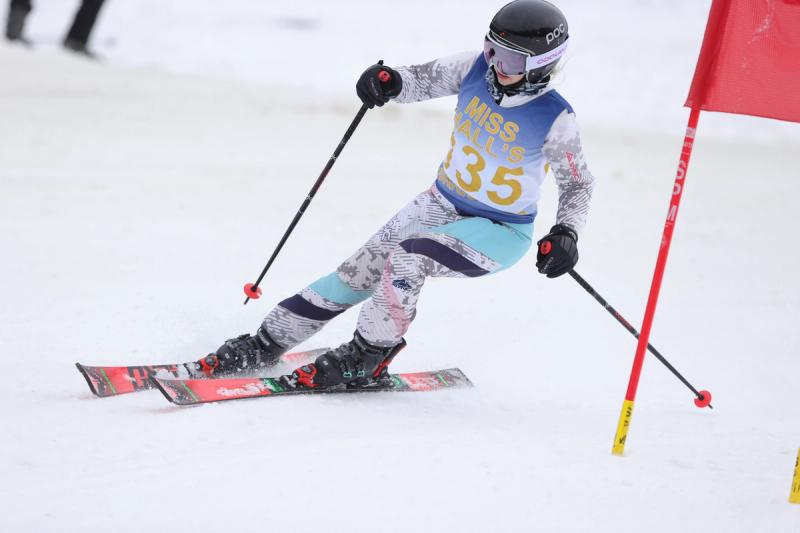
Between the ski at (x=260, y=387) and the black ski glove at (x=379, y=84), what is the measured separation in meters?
1.19

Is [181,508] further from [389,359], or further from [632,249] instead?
[632,249]

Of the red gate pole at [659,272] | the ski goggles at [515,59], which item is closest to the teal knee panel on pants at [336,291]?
the ski goggles at [515,59]

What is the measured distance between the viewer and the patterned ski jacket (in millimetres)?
3500

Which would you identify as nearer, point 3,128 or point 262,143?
point 3,128

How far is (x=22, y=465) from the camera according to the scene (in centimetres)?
277

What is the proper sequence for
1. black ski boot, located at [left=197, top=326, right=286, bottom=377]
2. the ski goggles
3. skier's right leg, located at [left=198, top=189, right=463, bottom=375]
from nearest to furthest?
the ski goggles, black ski boot, located at [left=197, top=326, right=286, bottom=377], skier's right leg, located at [left=198, top=189, right=463, bottom=375]

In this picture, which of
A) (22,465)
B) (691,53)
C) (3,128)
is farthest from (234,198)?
(691,53)

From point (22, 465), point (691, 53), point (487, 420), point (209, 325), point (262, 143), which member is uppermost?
point (22, 465)

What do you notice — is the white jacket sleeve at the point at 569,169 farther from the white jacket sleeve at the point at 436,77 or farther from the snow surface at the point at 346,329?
the snow surface at the point at 346,329

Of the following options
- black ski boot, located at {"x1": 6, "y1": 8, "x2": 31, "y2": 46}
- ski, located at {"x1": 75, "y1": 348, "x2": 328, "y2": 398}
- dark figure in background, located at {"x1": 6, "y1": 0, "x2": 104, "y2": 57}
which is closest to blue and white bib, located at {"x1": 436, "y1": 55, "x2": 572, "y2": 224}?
ski, located at {"x1": 75, "y1": 348, "x2": 328, "y2": 398}

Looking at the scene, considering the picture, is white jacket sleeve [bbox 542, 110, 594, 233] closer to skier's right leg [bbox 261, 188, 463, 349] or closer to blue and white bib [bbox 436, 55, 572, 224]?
blue and white bib [bbox 436, 55, 572, 224]

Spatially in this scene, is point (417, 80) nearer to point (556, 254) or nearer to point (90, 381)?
point (556, 254)

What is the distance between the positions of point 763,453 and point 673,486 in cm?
71

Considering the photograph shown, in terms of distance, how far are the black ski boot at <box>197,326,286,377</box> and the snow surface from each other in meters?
0.36
